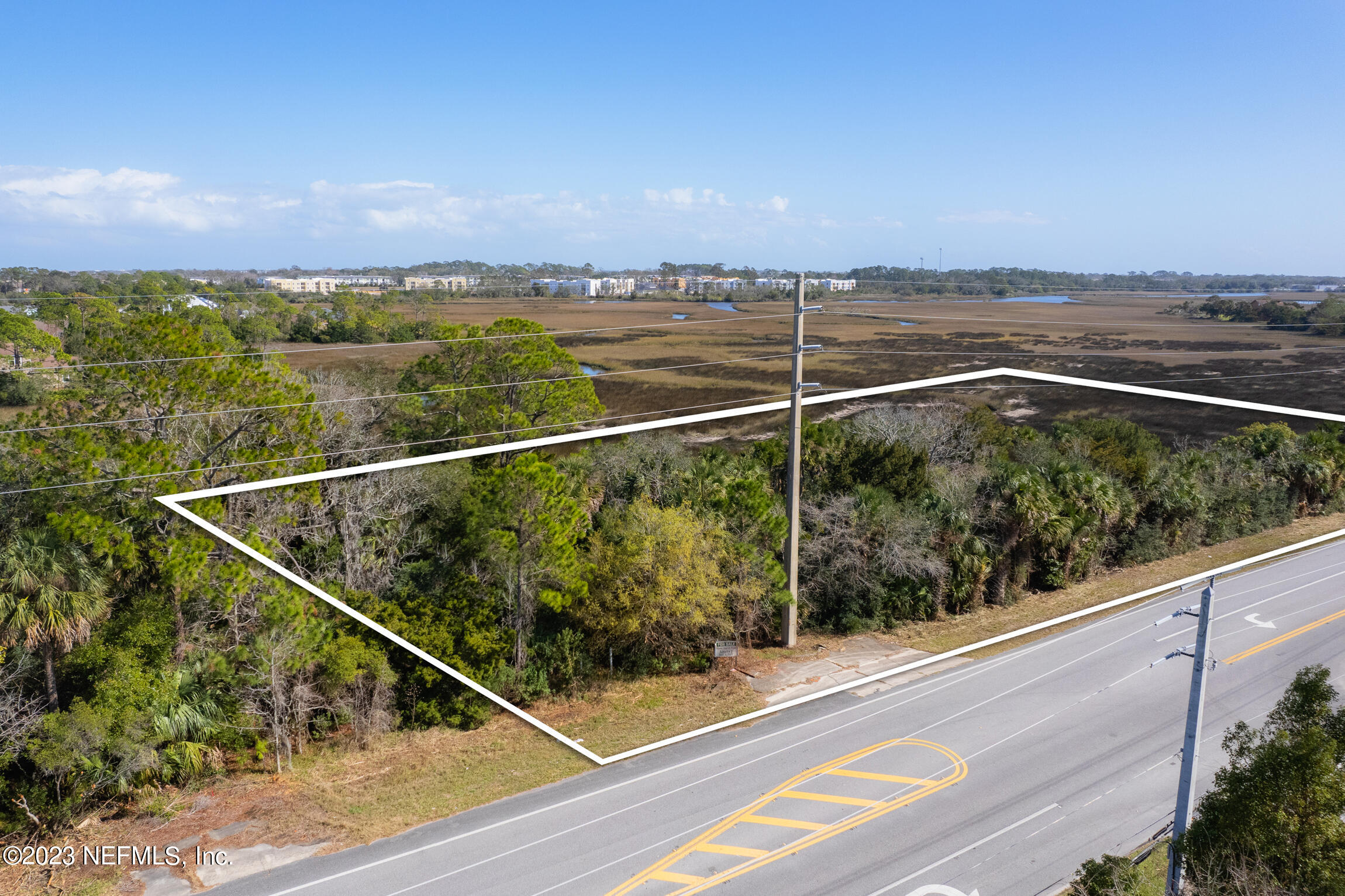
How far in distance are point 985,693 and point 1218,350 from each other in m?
7.17

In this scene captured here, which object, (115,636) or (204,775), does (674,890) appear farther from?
(115,636)

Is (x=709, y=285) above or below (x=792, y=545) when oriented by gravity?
above

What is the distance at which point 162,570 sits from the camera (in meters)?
13.0

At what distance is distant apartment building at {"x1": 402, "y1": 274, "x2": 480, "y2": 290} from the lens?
102ft

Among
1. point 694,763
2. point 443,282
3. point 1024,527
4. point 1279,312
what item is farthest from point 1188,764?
point 443,282

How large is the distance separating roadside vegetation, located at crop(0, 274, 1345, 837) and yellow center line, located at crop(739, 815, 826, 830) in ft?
9.36

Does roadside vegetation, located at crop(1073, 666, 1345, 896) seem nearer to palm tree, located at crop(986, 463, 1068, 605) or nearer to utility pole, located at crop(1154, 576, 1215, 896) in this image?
utility pole, located at crop(1154, 576, 1215, 896)

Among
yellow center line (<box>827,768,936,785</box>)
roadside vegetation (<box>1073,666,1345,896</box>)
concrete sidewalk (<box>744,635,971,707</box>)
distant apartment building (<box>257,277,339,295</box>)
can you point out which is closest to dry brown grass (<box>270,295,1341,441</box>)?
roadside vegetation (<box>1073,666,1345,896</box>)

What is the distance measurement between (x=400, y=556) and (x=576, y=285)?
11.3m

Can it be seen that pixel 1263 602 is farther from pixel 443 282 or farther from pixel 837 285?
pixel 443 282

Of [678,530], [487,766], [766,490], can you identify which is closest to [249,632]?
[487,766]

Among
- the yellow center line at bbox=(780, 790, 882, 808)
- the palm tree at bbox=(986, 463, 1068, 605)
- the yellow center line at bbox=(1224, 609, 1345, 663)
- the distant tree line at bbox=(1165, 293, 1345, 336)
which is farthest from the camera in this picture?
the yellow center line at bbox=(780, 790, 882, 808)

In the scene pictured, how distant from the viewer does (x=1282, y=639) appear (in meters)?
8.14

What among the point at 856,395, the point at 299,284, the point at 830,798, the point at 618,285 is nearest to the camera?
the point at 856,395
